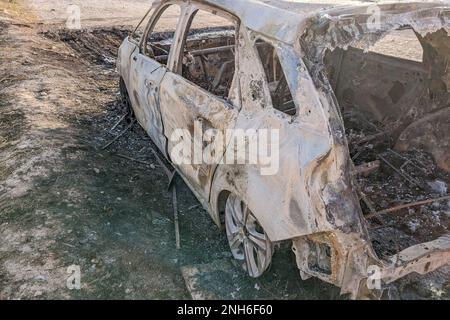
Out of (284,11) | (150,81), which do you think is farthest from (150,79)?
(284,11)

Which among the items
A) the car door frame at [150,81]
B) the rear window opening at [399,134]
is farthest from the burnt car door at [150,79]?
the rear window opening at [399,134]

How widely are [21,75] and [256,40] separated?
19.6 ft

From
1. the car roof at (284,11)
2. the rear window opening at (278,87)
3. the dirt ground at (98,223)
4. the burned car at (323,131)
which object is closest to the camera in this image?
the burned car at (323,131)

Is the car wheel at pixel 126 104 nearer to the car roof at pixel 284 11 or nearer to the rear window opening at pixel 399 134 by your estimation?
the rear window opening at pixel 399 134

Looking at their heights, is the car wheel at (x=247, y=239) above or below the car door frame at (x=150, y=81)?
below

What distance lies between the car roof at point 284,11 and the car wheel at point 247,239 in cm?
118

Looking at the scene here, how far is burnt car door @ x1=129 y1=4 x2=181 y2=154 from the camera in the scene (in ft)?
12.8

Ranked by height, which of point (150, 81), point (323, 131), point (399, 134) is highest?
point (323, 131)

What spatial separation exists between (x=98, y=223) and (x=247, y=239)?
1438mm

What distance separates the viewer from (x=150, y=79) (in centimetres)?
396

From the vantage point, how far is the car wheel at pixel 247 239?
2867mm

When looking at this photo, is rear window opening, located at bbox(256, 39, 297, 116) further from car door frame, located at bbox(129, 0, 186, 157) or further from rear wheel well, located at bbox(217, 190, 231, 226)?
car door frame, located at bbox(129, 0, 186, 157)

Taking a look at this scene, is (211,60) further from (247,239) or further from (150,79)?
(247,239)
